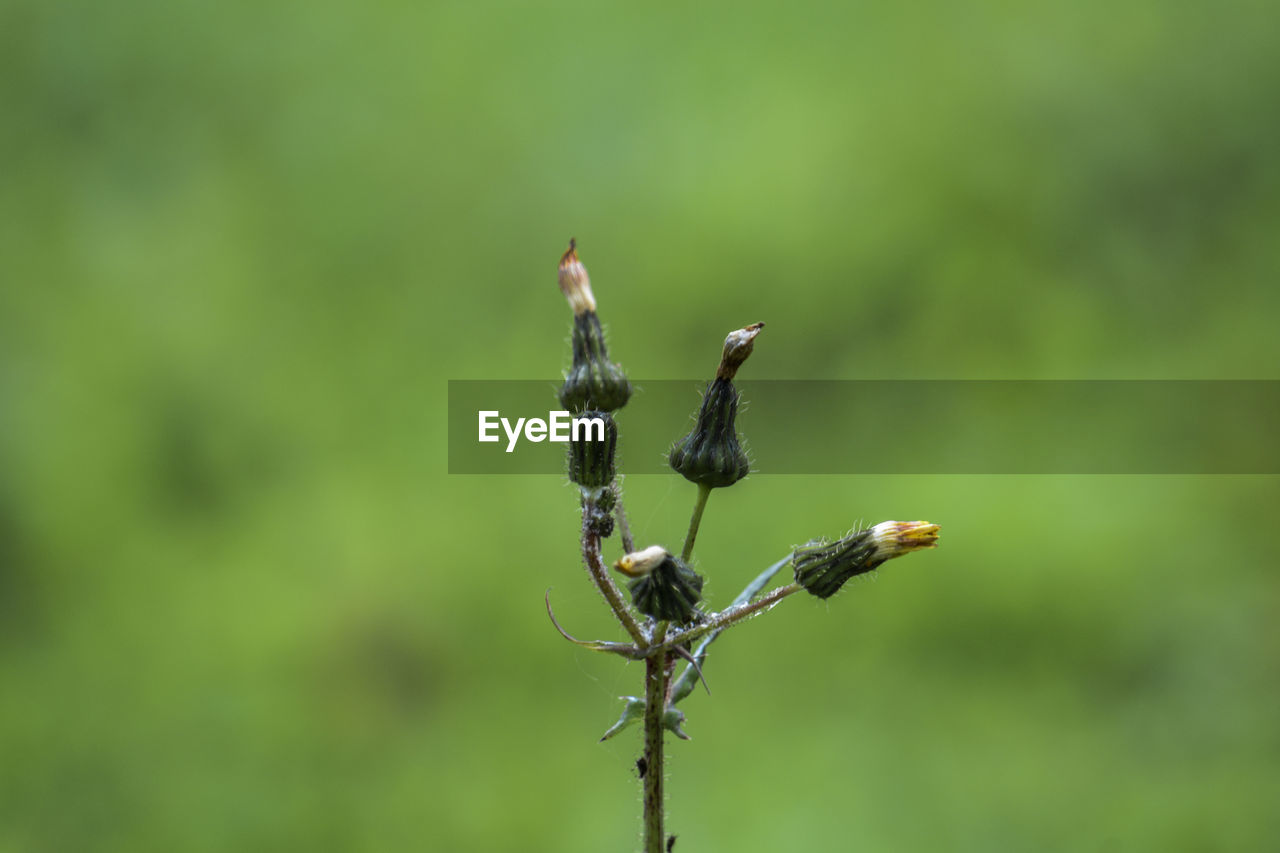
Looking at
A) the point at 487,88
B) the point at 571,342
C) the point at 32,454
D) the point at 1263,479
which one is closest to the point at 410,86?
the point at 487,88

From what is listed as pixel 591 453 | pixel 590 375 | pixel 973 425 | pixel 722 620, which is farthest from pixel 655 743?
pixel 973 425

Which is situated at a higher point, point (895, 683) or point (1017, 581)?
point (1017, 581)

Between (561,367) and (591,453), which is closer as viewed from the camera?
(591,453)

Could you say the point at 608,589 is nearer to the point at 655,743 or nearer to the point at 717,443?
the point at 655,743

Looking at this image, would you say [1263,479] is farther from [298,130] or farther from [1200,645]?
[298,130]

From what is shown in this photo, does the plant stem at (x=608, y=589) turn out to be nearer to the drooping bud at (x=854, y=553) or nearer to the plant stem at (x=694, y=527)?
the plant stem at (x=694, y=527)

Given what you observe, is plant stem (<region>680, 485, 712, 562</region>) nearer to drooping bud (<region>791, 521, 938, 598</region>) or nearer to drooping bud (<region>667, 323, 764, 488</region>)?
drooping bud (<region>667, 323, 764, 488</region>)

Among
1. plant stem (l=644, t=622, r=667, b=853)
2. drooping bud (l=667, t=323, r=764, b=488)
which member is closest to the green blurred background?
drooping bud (l=667, t=323, r=764, b=488)
